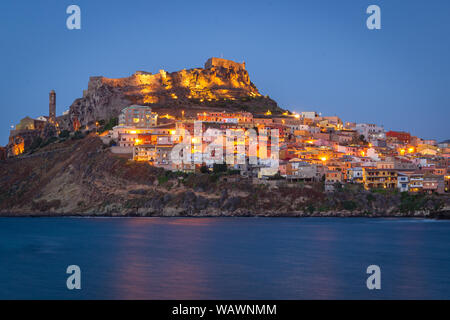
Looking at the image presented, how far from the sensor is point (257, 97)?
112 meters

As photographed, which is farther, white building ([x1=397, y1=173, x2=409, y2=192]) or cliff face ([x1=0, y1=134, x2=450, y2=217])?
white building ([x1=397, y1=173, x2=409, y2=192])

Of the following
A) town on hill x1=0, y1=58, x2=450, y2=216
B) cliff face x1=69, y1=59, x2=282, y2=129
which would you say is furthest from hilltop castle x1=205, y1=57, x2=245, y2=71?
town on hill x1=0, y1=58, x2=450, y2=216

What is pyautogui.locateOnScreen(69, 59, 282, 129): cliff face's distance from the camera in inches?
3890

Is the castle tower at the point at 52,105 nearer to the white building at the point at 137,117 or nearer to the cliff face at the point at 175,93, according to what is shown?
the cliff face at the point at 175,93

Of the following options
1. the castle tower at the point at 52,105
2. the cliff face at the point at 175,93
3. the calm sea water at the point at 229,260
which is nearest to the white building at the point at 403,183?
→ the calm sea water at the point at 229,260

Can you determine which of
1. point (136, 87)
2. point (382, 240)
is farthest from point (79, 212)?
point (382, 240)

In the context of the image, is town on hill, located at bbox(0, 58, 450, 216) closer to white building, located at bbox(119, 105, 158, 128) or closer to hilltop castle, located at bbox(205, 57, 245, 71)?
white building, located at bbox(119, 105, 158, 128)

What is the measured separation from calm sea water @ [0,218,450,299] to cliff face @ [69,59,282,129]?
42438mm

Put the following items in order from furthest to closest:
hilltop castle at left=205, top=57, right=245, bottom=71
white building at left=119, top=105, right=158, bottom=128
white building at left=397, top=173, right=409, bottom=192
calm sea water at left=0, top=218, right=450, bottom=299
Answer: hilltop castle at left=205, top=57, right=245, bottom=71 < white building at left=119, top=105, right=158, bottom=128 < white building at left=397, top=173, right=409, bottom=192 < calm sea water at left=0, top=218, right=450, bottom=299

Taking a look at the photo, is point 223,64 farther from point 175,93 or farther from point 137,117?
point 137,117

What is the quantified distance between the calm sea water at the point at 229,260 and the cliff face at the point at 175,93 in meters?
42.4

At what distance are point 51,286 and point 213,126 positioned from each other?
183 ft

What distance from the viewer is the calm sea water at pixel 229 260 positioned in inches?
1023
